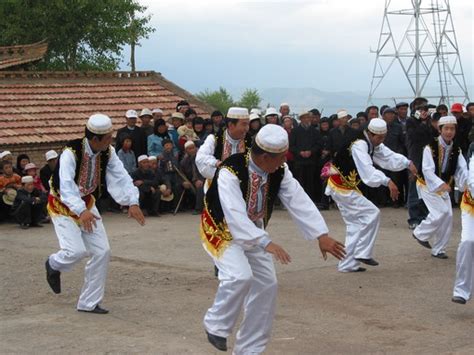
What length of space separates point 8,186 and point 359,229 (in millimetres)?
6270

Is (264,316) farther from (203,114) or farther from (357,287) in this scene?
(203,114)

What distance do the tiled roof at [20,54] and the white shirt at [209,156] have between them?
1522cm

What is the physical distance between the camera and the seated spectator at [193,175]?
16250 millimetres

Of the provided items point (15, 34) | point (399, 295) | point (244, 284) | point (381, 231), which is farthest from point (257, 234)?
point (15, 34)

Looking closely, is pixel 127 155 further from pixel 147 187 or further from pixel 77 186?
pixel 77 186

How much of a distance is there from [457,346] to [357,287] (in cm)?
239

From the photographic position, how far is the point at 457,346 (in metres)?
7.41

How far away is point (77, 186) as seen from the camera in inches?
344

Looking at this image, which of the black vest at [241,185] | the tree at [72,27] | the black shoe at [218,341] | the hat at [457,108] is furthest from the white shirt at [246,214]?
the tree at [72,27]

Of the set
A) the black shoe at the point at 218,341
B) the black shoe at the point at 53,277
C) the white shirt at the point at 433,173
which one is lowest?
the black shoe at the point at 53,277

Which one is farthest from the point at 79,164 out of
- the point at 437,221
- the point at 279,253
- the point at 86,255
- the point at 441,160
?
the point at 437,221

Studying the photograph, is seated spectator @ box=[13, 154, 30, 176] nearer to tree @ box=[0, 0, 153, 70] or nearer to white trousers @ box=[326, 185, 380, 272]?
white trousers @ box=[326, 185, 380, 272]

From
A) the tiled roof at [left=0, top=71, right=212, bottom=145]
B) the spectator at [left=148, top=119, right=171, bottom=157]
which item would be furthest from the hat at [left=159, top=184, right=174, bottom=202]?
the tiled roof at [left=0, top=71, right=212, bottom=145]

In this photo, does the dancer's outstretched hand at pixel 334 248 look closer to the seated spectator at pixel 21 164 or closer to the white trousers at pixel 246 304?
the white trousers at pixel 246 304
